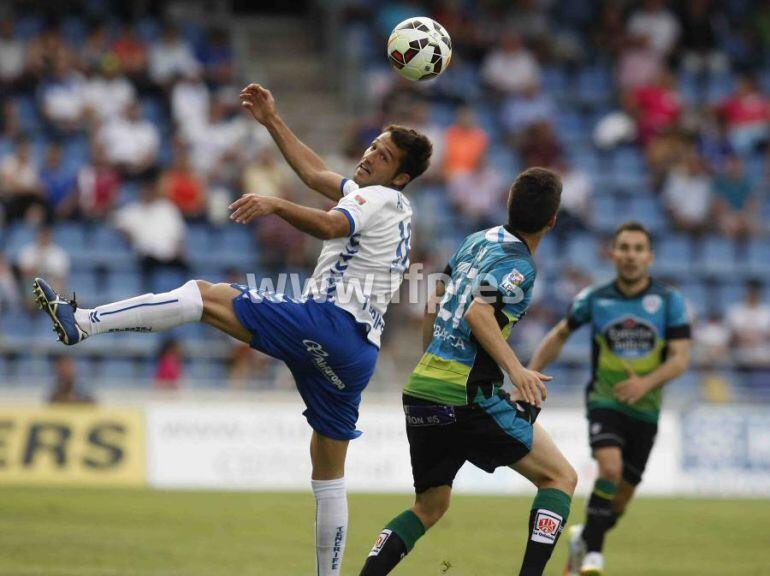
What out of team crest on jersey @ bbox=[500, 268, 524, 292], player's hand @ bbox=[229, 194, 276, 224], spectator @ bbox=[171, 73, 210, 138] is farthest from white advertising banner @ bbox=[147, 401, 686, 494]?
player's hand @ bbox=[229, 194, 276, 224]

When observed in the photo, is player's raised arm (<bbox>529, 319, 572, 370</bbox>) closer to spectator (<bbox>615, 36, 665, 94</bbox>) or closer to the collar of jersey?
the collar of jersey

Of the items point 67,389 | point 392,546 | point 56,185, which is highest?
point 56,185

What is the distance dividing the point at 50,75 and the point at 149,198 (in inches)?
112

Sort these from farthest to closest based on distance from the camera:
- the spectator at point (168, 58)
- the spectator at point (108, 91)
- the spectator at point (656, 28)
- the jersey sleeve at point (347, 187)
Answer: the spectator at point (656, 28), the spectator at point (168, 58), the spectator at point (108, 91), the jersey sleeve at point (347, 187)

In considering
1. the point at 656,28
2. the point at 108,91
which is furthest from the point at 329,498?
the point at 656,28

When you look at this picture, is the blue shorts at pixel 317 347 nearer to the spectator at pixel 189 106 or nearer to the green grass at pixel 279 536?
the green grass at pixel 279 536

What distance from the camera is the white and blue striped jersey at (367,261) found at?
7.86 metres

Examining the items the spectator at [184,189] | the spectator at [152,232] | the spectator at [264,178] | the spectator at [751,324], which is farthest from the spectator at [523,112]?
the spectator at [152,232]

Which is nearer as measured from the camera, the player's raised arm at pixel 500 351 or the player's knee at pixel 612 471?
the player's raised arm at pixel 500 351

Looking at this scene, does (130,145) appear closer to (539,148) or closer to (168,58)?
(168,58)

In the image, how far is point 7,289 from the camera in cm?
1798

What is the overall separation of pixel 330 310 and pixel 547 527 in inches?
67.0

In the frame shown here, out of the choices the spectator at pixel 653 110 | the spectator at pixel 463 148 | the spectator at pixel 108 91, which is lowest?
the spectator at pixel 463 148

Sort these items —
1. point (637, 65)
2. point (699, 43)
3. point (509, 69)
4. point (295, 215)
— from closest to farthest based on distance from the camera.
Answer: point (295, 215)
point (509, 69)
point (637, 65)
point (699, 43)
